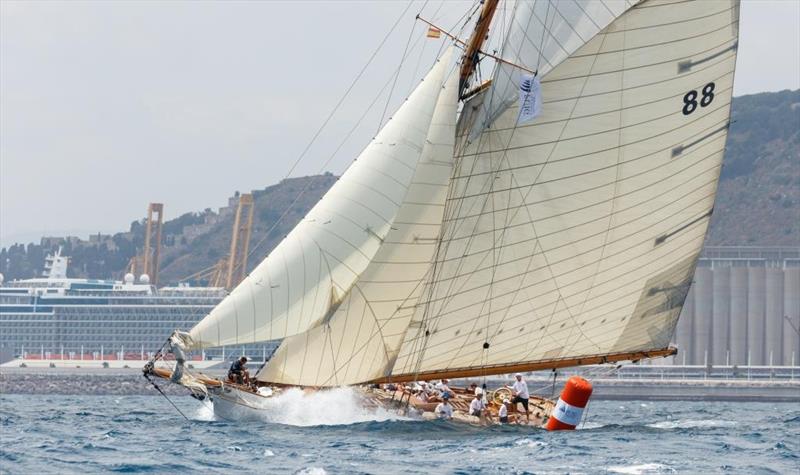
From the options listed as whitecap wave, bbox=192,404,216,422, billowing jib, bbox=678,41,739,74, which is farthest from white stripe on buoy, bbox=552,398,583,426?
whitecap wave, bbox=192,404,216,422

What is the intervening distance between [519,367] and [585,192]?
475cm

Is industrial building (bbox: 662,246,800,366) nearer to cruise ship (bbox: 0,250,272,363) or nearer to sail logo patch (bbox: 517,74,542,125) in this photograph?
cruise ship (bbox: 0,250,272,363)

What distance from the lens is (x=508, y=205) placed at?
4103cm

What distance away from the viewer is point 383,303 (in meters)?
41.3

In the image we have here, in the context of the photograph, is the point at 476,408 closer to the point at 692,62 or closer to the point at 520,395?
the point at 520,395

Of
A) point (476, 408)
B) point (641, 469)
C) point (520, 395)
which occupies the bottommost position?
point (641, 469)

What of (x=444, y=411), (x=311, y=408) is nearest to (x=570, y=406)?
(x=444, y=411)

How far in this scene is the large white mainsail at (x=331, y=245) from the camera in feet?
132

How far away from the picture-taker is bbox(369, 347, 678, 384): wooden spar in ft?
138

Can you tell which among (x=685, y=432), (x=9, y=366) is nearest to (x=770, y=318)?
(x=9, y=366)

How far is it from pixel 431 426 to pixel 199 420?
6583mm

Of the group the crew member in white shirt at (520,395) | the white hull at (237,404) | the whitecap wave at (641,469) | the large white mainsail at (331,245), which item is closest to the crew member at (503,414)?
the crew member in white shirt at (520,395)

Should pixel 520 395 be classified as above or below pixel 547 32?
below

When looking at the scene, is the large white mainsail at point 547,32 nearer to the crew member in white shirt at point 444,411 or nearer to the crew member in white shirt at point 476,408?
the crew member in white shirt at point 476,408
